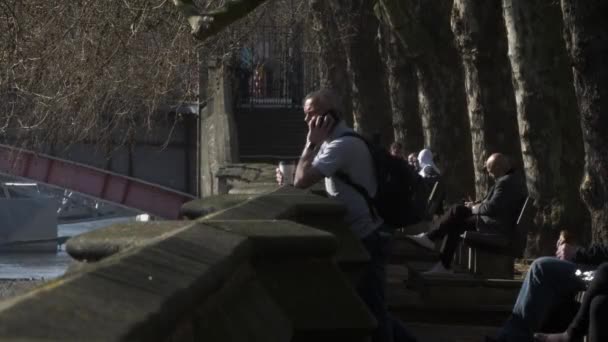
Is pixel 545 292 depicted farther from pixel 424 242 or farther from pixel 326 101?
pixel 424 242

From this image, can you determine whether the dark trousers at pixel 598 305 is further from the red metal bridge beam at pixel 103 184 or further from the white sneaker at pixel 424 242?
the red metal bridge beam at pixel 103 184

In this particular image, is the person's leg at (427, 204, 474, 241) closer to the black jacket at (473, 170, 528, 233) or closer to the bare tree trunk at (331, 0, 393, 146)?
the black jacket at (473, 170, 528, 233)

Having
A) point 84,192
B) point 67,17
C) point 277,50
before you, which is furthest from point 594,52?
point 84,192

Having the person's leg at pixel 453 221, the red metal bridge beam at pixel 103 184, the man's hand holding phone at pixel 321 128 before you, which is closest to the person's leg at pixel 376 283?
the man's hand holding phone at pixel 321 128

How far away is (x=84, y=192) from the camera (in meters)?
52.9

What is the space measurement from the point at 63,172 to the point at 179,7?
1329 inches

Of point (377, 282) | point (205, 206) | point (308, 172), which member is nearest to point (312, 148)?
point (308, 172)

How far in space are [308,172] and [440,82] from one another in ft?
59.4

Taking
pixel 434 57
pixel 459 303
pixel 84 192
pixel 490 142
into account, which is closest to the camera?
pixel 459 303

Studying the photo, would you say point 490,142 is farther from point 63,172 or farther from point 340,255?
point 63,172

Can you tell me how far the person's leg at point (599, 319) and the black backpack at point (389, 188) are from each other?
1235 mm

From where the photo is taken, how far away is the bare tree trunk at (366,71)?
33906mm

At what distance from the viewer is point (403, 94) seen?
3050 cm

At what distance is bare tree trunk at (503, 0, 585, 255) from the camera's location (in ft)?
61.6
